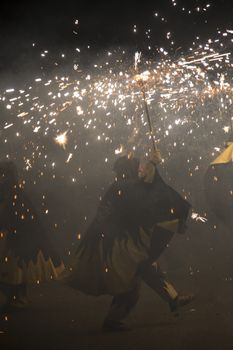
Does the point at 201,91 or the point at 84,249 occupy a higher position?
the point at 201,91

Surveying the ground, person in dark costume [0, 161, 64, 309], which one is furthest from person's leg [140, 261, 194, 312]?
person in dark costume [0, 161, 64, 309]

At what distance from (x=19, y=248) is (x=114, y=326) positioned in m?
1.57

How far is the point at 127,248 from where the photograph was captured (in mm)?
4902

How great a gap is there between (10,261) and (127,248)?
1.49 m

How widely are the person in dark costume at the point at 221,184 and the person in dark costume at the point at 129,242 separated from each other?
1801 millimetres

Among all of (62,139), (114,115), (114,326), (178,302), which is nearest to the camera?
(114,326)

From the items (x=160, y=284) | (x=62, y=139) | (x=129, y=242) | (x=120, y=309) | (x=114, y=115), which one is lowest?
(x=120, y=309)

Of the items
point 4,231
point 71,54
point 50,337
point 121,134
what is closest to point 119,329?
point 50,337

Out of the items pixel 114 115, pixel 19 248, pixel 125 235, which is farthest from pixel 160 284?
pixel 114 115

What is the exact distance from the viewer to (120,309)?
15.7 feet

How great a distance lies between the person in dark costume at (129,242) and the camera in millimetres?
4812

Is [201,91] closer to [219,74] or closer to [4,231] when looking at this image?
[219,74]

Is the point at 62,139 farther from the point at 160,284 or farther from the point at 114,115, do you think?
the point at 160,284

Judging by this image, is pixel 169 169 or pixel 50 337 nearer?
pixel 50 337
